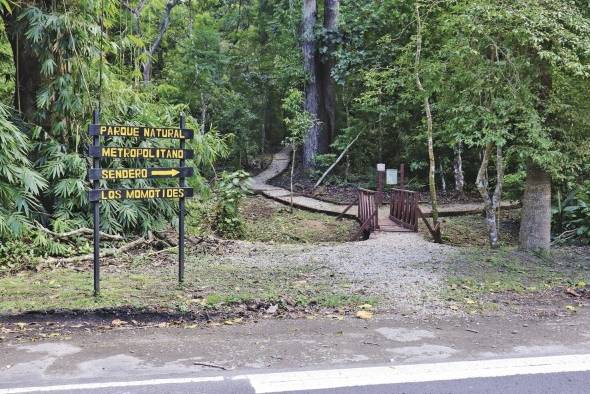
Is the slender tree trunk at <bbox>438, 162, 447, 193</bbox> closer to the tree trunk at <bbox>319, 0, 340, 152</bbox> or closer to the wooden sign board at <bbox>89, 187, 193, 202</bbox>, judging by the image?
the tree trunk at <bbox>319, 0, 340, 152</bbox>

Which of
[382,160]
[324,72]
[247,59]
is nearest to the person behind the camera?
[382,160]

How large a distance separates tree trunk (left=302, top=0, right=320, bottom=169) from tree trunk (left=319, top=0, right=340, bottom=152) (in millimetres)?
476

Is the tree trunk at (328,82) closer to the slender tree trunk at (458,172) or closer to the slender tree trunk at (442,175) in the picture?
the slender tree trunk at (442,175)

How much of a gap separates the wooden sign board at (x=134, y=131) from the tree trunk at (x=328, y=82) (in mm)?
16191

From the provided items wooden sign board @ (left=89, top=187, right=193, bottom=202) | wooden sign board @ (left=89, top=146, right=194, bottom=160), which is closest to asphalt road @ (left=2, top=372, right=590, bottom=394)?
wooden sign board @ (left=89, top=187, right=193, bottom=202)

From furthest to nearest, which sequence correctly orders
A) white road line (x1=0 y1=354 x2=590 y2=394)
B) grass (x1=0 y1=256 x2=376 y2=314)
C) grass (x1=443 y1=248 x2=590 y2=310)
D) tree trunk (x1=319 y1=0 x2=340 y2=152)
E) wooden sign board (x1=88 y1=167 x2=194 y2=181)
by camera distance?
tree trunk (x1=319 y1=0 x2=340 y2=152) → grass (x1=443 y1=248 x2=590 y2=310) → wooden sign board (x1=88 y1=167 x2=194 y2=181) → grass (x1=0 y1=256 x2=376 y2=314) → white road line (x1=0 y1=354 x2=590 y2=394)

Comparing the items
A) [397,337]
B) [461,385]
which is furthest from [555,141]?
[461,385]

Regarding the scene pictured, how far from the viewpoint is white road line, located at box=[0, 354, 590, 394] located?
3.80m

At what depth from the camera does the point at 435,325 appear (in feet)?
17.5

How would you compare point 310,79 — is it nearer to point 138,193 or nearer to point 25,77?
point 25,77

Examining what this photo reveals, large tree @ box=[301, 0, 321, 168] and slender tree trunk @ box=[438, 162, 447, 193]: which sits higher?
large tree @ box=[301, 0, 321, 168]

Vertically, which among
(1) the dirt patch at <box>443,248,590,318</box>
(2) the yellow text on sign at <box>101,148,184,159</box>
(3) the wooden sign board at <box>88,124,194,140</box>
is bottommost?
(1) the dirt patch at <box>443,248,590,318</box>

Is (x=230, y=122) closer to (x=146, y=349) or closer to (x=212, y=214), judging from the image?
(x=212, y=214)

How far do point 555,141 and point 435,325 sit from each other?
447 cm
